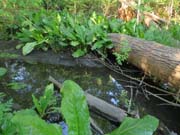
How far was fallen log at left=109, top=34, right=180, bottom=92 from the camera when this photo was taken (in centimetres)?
490

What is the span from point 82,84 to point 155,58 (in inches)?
53.3

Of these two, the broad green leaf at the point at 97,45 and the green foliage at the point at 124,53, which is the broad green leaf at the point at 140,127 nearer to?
the green foliage at the point at 124,53

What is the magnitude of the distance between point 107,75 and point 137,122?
4.57m

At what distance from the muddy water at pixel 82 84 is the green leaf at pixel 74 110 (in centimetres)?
242

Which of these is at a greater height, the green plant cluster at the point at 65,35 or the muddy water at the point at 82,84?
the green plant cluster at the point at 65,35

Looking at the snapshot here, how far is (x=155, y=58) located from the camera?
5410 mm

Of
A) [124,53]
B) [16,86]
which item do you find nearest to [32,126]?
[16,86]

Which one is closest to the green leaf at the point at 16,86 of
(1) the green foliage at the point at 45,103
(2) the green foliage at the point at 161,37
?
(1) the green foliage at the point at 45,103

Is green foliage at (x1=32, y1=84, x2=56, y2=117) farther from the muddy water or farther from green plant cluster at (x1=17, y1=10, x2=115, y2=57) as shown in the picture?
green plant cluster at (x1=17, y1=10, x2=115, y2=57)

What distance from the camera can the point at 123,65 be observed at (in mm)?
6605

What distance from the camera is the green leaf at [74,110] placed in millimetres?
1567

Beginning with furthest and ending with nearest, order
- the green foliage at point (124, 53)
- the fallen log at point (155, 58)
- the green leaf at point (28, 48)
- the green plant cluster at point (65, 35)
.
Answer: the green leaf at point (28, 48) < the green plant cluster at point (65, 35) < the green foliage at point (124, 53) < the fallen log at point (155, 58)

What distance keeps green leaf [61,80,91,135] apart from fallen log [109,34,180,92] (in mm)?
3418

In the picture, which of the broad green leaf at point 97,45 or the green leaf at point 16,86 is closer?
the green leaf at point 16,86
